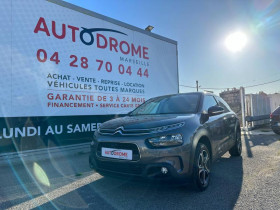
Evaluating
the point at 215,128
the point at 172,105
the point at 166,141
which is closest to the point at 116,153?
the point at 166,141

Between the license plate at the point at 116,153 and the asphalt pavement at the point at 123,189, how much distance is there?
32cm

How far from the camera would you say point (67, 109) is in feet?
19.0

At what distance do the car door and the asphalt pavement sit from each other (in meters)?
0.52

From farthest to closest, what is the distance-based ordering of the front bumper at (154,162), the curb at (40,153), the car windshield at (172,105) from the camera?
the curb at (40,153)
the car windshield at (172,105)
the front bumper at (154,162)

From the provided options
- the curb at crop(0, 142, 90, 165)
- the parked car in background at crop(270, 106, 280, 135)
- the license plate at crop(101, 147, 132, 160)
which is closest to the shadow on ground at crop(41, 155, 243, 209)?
the license plate at crop(101, 147, 132, 160)

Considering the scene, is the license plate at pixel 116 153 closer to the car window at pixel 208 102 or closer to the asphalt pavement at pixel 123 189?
the asphalt pavement at pixel 123 189

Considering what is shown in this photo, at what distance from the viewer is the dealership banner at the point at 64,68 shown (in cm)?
493

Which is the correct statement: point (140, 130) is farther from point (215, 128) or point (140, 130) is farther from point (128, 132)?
point (215, 128)

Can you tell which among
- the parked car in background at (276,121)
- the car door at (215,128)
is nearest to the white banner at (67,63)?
the car door at (215,128)

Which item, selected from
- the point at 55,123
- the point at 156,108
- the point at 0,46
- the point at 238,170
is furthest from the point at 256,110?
the point at 0,46

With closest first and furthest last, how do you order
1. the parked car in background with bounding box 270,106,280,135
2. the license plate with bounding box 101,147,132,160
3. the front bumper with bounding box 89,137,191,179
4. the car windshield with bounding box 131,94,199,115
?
the front bumper with bounding box 89,137,191,179 → the license plate with bounding box 101,147,132,160 → the car windshield with bounding box 131,94,199,115 → the parked car in background with bounding box 270,106,280,135

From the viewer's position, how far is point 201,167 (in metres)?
3.35

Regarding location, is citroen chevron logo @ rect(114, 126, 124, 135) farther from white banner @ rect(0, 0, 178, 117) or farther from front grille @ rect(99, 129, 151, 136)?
white banner @ rect(0, 0, 178, 117)

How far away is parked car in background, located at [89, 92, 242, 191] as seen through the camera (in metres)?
2.93
